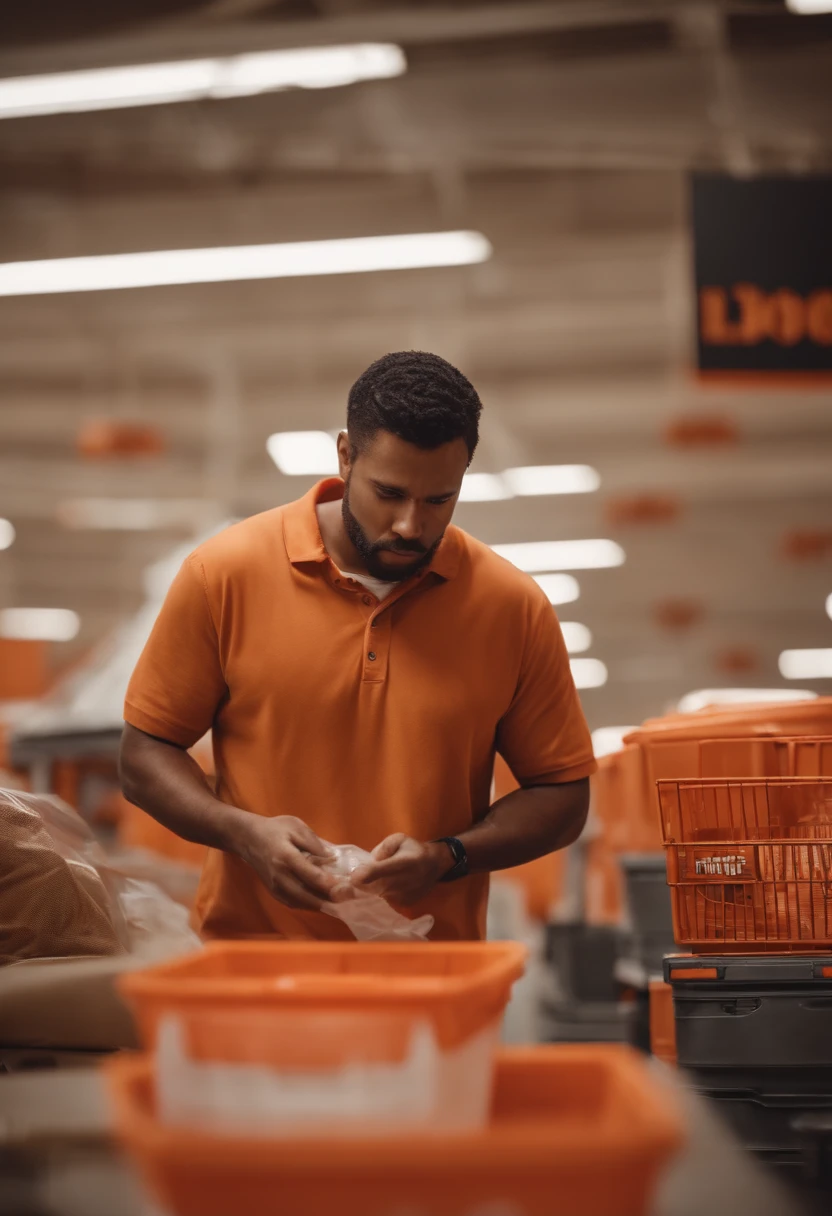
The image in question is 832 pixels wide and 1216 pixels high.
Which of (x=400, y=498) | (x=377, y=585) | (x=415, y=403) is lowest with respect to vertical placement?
(x=377, y=585)

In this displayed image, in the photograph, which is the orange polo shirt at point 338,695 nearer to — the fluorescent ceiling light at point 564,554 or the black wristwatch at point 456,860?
the black wristwatch at point 456,860

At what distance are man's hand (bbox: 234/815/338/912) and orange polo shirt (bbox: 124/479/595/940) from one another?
0.65 ft

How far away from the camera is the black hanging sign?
15.4 feet

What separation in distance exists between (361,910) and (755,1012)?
912 millimetres

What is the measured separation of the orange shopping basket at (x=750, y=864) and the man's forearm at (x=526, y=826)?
26cm

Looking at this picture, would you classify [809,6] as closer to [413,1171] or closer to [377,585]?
[377,585]

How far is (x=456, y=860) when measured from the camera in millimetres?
1957

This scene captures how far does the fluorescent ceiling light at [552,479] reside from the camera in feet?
47.2

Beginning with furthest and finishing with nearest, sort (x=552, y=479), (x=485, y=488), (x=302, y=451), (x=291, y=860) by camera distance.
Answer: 1. (x=485, y=488)
2. (x=552, y=479)
3. (x=302, y=451)
4. (x=291, y=860)

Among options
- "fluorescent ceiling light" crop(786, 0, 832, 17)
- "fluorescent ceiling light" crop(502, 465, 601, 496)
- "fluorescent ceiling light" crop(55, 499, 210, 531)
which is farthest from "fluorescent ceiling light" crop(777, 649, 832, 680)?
"fluorescent ceiling light" crop(786, 0, 832, 17)

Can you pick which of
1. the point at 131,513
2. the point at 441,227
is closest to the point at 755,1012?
the point at 441,227

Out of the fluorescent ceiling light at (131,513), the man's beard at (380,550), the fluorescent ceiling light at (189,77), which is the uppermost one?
the fluorescent ceiling light at (189,77)

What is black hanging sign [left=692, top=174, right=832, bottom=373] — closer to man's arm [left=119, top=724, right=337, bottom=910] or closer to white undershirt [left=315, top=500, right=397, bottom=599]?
white undershirt [left=315, top=500, right=397, bottom=599]

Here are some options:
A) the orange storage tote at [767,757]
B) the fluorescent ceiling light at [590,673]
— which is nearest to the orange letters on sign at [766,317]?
the orange storage tote at [767,757]
